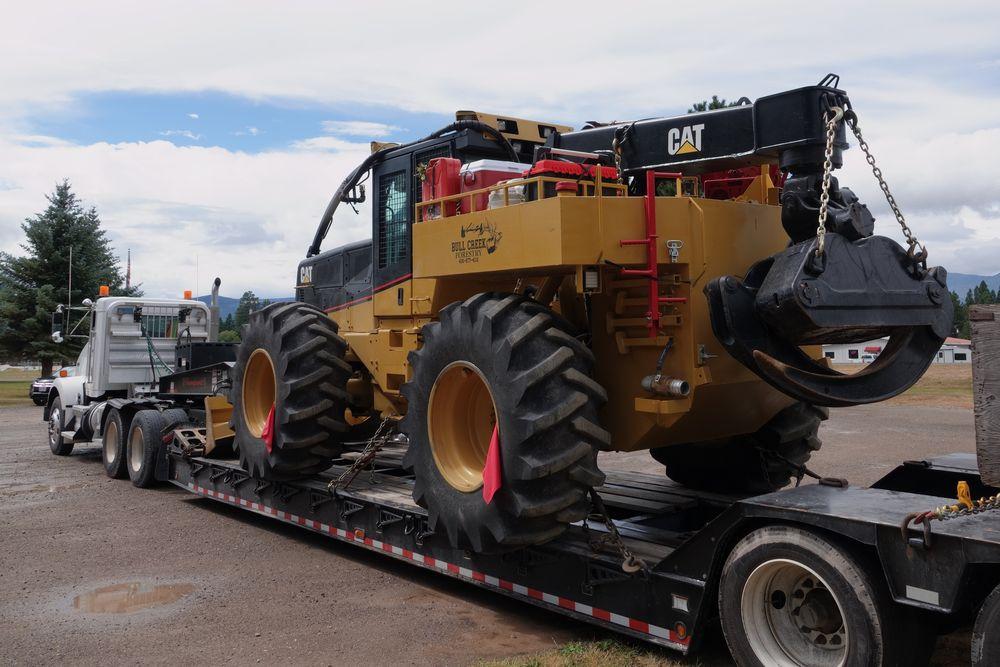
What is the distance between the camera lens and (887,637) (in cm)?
381

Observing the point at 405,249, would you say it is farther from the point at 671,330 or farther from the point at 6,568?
the point at 6,568

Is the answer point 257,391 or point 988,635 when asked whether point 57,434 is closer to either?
point 257,391

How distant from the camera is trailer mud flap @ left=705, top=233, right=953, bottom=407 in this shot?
4.71m

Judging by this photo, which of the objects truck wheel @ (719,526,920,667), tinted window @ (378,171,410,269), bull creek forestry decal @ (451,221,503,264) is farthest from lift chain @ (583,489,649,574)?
tinted window @ (378,171,410,269)

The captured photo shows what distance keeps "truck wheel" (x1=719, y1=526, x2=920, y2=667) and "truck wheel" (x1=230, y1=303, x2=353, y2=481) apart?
14.0 ft

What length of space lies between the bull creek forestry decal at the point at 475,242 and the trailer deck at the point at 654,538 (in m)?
1.95

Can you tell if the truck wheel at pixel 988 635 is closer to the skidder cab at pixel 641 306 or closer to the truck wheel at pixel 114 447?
the skidder cab at pixel 641 306

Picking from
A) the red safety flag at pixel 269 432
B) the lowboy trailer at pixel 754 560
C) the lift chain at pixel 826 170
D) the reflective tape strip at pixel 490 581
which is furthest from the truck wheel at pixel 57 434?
the lift chain at pixel 826 170

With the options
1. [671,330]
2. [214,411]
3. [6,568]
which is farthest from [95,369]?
[671,330]

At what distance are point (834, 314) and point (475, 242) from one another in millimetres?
2289

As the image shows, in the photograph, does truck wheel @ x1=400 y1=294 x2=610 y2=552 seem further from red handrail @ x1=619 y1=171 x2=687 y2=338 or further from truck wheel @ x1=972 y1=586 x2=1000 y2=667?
truck wheel @ x1=972 y1=586 x2=1000 y2=667

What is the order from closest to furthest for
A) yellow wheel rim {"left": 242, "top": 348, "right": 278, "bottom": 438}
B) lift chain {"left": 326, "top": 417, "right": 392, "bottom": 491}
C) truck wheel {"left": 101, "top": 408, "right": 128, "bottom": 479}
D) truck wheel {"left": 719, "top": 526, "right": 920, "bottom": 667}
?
1. truck wheel {"left": 719, "top": 526, "right": 920, "bottom": 667}
2. lift chain {"left": 326, "top": 417, "right": 392, "bottom": 491}
3. yellow wheel rim {"left": 242, "top": 348, "right": 278, "bottom": 438}
4. truck wheel {"left": 101, "top": 408, "right": 128, "bottom": 479}

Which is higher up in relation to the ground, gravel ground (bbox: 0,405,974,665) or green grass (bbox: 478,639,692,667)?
green grass (bbox: 478,639,692,667)

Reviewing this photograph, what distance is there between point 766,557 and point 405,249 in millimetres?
4393
